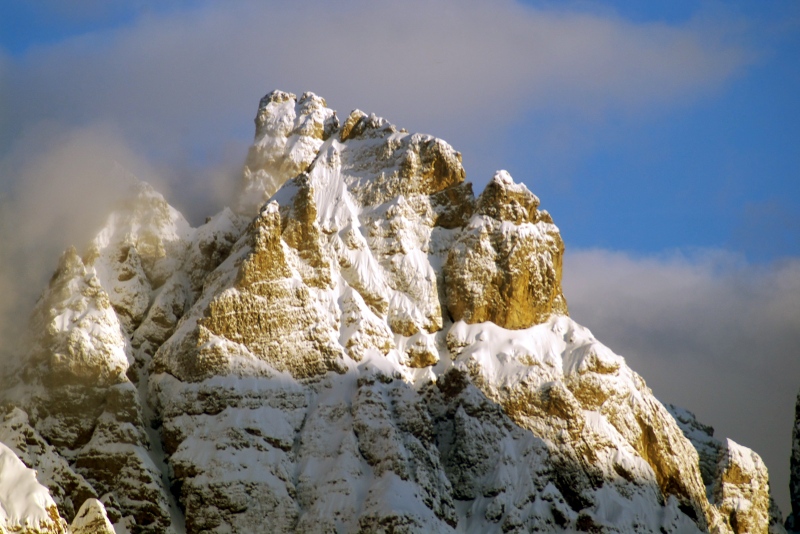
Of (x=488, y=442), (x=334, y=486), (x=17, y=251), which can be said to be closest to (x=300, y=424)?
(x=334, y=486)

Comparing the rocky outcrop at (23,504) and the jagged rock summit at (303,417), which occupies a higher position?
the jagged rock summit at (303,417)

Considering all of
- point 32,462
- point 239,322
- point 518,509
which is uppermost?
point 239,322

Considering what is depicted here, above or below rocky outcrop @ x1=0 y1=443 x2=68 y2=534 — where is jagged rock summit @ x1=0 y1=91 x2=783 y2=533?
above

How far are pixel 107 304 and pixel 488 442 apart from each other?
4435 centimetres

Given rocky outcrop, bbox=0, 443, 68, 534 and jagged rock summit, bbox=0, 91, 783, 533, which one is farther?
jagged rock summit, bbox=0, 91, 783, 533

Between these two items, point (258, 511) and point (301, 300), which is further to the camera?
point (301, 300)

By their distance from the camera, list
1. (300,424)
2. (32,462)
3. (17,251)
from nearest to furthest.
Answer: (32,462)
(300,424)
(17,251)

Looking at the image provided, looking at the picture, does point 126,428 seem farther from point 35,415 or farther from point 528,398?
point 528,398

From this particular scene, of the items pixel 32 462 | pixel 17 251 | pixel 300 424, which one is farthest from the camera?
pixel 17 251

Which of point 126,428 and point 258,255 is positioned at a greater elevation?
point 258,255

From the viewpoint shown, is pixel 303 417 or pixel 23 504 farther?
pixel 303 417

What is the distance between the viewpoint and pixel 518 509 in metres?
186

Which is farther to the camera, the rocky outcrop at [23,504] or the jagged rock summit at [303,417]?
the jagged rock summit at [303,417]

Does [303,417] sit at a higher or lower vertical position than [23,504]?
higher
